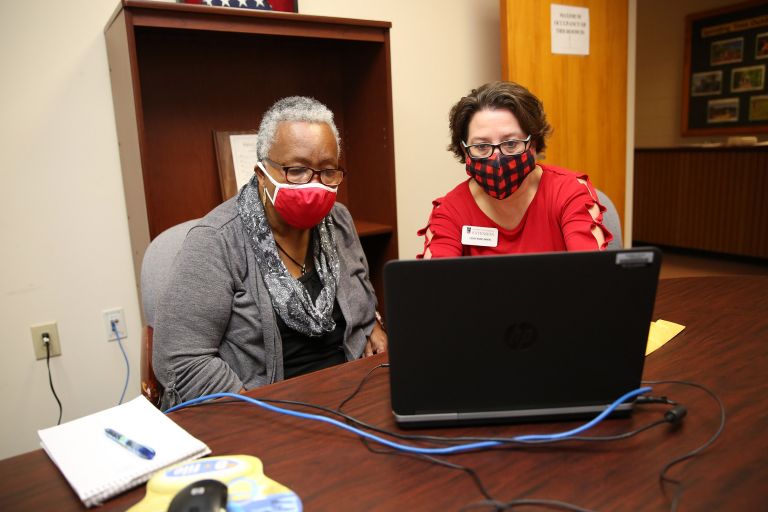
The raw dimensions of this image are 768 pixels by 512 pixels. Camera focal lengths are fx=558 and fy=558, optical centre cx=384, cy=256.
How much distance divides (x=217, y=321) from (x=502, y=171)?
0.83m

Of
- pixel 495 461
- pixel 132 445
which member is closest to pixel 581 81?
pixel 495 461

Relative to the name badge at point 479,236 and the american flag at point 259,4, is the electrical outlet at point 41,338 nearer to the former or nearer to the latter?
the american flag at point 259,4

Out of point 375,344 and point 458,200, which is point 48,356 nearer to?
point 375,344

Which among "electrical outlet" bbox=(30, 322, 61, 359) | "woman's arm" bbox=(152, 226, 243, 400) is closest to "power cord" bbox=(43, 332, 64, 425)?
"electrical outlet" bbox=(30, 322, 61, 359)

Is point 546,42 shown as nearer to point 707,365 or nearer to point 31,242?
point 707,365

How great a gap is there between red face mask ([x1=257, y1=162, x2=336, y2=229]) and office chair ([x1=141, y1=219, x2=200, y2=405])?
0.25m

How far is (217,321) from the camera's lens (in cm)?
120

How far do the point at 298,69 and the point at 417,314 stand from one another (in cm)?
187

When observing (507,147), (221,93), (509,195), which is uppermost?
(221,93)

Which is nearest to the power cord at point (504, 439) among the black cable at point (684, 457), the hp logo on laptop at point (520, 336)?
the black cable at point (684, 457)

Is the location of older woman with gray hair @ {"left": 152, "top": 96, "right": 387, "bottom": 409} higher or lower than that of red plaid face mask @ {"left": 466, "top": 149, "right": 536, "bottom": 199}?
lower

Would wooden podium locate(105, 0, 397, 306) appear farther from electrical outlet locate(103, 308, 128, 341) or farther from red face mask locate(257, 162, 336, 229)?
red face mask locate(257, 162, 336, 229)

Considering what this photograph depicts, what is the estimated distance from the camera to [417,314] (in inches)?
28.7

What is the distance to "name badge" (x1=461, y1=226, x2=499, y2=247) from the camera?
1584 millimetres
